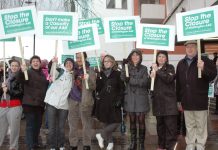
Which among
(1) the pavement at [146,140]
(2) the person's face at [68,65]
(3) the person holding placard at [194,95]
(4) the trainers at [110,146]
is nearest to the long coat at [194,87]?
(3) the person holding placard at [194,95]

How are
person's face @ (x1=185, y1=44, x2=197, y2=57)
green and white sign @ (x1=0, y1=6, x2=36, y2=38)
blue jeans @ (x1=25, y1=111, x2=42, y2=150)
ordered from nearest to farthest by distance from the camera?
person's face @ (x1=185, y1=44, x2=197, y2=57) < blue jeans @ (x1=25, y1=111, x2=42, y2=150) < green and white sign @ (x1=0, y1=6, x2=36, y2=38)

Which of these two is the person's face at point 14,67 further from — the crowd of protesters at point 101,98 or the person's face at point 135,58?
the person's face at point 135,58

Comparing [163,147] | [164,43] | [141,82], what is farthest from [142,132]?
[164,43]

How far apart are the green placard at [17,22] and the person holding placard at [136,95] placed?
2.21 metres

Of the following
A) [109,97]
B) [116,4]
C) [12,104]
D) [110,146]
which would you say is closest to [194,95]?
[109,97]

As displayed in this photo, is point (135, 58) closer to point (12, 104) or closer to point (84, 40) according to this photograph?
point (84, 40)

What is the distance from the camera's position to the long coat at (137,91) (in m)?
7.17

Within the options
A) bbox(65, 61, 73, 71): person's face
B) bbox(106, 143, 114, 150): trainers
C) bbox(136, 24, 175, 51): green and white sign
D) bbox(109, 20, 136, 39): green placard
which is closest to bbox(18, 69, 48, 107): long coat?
bbox(65, 61, 73, 71): person's face

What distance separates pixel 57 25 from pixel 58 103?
1.62 meters

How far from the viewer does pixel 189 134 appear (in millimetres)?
6871

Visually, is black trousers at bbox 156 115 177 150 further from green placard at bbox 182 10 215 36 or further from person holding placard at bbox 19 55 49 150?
person holding placard at bbox 19 55 49 150

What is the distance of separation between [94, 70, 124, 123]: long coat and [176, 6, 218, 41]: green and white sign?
1571mm

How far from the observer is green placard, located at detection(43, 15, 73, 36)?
743 centimetres

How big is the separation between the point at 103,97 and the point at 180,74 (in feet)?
5.41
